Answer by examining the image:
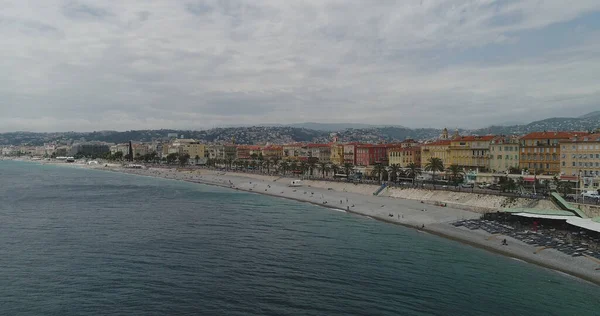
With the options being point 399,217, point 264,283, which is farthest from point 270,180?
point 264,283

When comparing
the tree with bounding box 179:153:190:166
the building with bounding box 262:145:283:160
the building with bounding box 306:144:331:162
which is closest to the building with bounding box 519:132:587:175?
the building with bounding box 306:144:331:162

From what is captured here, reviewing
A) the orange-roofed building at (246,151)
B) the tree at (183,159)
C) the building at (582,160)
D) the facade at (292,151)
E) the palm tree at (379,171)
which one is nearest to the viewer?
the building at (582,160)

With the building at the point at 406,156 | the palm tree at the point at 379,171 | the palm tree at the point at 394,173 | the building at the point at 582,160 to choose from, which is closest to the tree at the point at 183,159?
the building at the point at 406,156

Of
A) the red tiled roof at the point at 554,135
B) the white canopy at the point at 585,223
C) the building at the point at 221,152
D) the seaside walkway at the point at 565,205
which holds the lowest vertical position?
the white canopy at the point at 585,223

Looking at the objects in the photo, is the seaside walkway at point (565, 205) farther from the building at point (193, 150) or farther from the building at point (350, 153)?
the building at point (193, 150)

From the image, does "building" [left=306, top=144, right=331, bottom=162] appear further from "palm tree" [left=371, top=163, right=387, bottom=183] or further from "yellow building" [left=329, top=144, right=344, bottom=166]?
"palm tree" [left=371, top=163, right=387, bottom=183]

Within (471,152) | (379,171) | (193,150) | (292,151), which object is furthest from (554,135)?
(193,150)

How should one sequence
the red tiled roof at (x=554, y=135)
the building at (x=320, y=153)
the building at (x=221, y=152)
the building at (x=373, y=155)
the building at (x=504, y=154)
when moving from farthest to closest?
the building at (x=221, y=152), the building at (x=320, y=153), the building at (x=373, y=155), the building at (x=504, y=154), the red tiled roof at (x=554, y=135)
